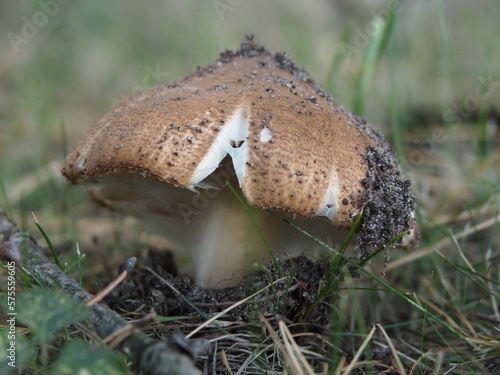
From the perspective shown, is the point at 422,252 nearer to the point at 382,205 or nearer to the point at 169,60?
the point at 382,205

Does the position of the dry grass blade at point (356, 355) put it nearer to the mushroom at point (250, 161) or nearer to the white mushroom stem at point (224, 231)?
the mushroom at point (250, 161)

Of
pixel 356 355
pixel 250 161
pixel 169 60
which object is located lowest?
pixel 356 355

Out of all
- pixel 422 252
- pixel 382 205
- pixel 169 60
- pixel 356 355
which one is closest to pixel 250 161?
pixel 382 205

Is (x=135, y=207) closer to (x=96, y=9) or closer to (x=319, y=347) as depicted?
(x=319, y=347)

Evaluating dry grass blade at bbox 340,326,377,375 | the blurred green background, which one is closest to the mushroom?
dry grass blade at bbox 340,326,377,375

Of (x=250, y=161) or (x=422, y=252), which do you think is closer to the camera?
(x=250, y=161)

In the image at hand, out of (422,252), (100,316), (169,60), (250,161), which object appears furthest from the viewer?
(169,60)

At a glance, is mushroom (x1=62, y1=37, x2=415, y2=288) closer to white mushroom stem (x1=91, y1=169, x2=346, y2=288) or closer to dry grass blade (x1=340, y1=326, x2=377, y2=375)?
white mushroom stem (x1=91, y1=169, x2=346, y2=288)
